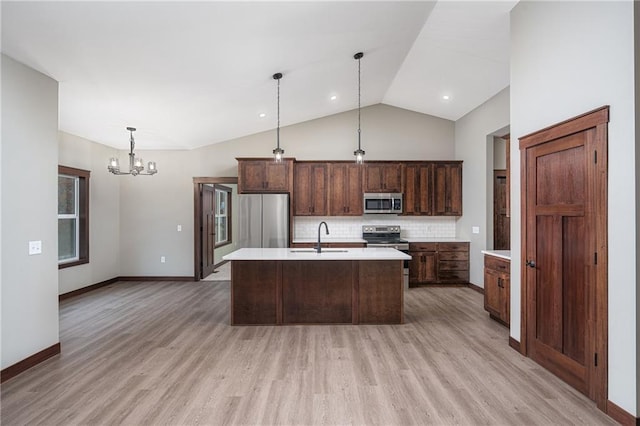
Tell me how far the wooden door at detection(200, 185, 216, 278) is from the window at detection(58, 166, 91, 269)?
75.8 inches

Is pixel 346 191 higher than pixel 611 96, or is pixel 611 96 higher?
pixel 611 96

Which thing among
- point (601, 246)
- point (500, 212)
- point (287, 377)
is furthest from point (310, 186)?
point (601, 246)

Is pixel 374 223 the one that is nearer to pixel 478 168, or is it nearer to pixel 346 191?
pixel 346 191

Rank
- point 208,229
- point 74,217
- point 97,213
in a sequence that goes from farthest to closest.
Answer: point 208,229, point 97,213, point 74,217

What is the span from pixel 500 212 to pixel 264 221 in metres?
4.15

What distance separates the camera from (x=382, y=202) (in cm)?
636

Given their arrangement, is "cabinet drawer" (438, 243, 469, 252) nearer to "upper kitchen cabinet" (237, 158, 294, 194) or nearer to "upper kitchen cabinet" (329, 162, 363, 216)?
"upper kitchen cabinet" (329, 162, 363, 216)

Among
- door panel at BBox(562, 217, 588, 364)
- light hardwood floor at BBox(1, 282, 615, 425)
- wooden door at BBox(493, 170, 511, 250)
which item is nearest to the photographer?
light hardwood floor at BBox(1, 282, 615, 425)

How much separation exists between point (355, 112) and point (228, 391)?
5586 mm

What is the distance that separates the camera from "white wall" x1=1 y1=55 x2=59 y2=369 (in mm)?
2730

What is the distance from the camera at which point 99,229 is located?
6.02 meters

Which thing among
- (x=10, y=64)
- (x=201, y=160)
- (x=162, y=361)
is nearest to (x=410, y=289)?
(x=162, y=361)

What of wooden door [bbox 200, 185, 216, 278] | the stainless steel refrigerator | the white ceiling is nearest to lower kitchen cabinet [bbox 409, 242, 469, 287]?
the stainless steel refrigerator

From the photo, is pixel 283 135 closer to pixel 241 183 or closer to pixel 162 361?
pixel 241 183
